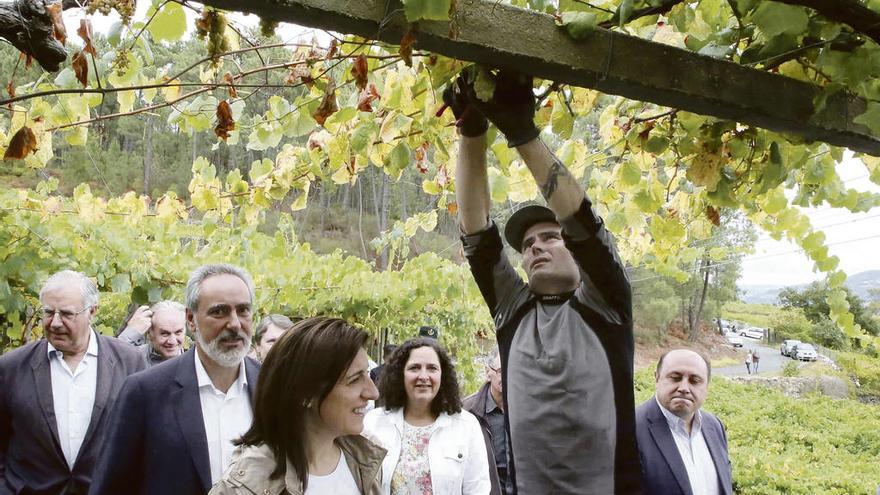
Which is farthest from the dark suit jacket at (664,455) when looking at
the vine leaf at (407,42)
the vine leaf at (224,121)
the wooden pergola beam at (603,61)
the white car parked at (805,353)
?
the white car parked at (805,353)

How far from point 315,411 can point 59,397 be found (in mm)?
1882

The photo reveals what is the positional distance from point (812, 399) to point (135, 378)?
718 inches

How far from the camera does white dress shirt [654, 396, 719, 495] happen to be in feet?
9.47

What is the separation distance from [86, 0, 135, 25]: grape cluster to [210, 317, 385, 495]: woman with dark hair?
90cm

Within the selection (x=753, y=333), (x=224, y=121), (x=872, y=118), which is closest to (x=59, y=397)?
(x=224, y=121)

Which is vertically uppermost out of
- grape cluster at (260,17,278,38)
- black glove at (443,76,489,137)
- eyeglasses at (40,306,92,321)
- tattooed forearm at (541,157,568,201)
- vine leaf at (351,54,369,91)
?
vine leaf at (351,54,369,91)

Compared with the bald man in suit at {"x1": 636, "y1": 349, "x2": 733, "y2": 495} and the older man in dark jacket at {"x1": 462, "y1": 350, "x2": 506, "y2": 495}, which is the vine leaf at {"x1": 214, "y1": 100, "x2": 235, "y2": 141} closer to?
the older man in dark jacket at {"x1": 462, "y1": 350, "x2": 506, "y2": 495}

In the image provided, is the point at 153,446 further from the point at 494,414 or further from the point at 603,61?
the point at 494,414

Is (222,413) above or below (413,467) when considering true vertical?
above

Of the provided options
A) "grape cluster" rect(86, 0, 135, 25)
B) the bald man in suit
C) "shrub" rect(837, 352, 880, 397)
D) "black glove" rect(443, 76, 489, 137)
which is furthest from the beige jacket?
"shrub" rect(837, 352, 880, 397)

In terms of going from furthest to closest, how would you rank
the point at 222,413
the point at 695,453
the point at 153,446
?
1. the point at 695,453
2. the point at 222,413
3. the point at 153,446

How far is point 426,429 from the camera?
3156mm

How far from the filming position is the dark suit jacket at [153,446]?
2088 millimetres

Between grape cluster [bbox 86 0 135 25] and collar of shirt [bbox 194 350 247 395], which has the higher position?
grape cluster [bbox 86 0 135 25]
